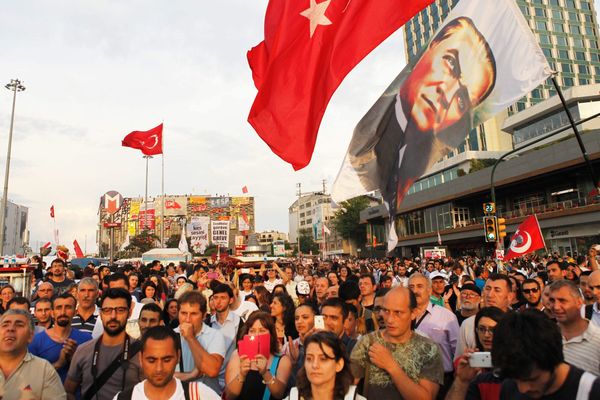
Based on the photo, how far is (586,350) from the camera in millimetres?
3354

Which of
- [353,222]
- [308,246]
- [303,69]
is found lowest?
[303,69]

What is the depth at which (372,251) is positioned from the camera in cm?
7450

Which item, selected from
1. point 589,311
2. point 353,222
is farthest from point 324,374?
point 353,222

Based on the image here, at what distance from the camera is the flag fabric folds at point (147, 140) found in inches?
1145

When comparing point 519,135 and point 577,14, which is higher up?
point 577,14

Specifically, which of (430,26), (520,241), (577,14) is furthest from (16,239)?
(577,14)

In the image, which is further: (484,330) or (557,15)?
(557,15)

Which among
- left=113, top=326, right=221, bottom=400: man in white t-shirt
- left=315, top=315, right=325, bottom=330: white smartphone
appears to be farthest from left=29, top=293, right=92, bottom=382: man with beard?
left=315, top=315, right=325, bottom=330: white smartphone

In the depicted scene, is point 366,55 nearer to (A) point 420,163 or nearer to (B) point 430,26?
(A) point 420,163

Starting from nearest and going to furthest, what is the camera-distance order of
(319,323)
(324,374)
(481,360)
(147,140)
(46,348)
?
(481,360), (324,374), (319,323), (46,348), (147,140)

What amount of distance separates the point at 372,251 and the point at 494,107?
70717 millimetres

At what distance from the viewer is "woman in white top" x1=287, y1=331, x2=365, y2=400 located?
9.76 feet

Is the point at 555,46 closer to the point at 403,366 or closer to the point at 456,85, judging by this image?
the point at 456,85

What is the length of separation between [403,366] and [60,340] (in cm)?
357
